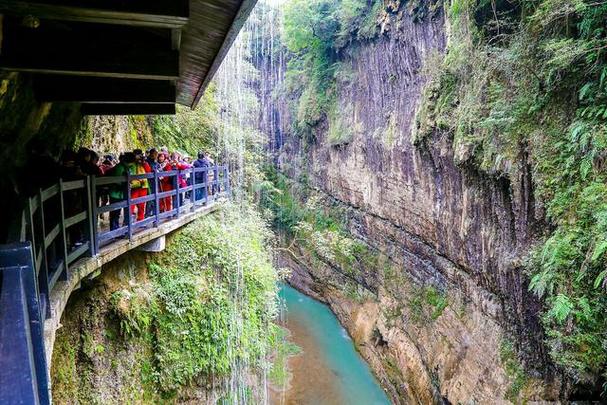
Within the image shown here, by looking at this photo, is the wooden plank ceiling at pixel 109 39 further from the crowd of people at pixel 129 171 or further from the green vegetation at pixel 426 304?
the green vegetation at pixel 426 304

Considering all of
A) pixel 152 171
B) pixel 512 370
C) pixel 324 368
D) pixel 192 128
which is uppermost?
pixel 192 128

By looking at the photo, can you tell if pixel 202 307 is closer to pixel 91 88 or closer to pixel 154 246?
pixel 154 246

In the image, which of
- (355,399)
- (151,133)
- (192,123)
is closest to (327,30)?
(192,123)

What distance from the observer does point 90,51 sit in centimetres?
335

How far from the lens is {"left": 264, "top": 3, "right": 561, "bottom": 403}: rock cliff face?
314 inches

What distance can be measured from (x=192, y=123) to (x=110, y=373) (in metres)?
9.60

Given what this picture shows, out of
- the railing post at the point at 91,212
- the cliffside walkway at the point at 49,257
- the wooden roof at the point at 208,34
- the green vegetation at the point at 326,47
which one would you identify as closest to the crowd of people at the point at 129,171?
the cliffside walkway at the point at 49,257

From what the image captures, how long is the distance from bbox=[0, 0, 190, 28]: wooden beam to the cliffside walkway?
1.20 m

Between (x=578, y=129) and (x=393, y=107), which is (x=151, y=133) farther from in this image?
(x=578, y=129)

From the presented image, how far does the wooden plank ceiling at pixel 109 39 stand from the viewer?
2.49 m

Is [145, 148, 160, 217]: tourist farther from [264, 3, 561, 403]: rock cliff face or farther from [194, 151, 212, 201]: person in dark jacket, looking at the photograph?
[264, 3, 561, 403]: rock cliff face

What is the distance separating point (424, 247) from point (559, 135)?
7.61 m

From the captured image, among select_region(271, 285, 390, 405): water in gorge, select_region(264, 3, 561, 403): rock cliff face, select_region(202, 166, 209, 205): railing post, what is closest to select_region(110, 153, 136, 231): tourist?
select_region(202, 166, 209, 205): railing post

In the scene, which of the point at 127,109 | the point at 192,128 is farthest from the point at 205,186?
the point at 127,109
